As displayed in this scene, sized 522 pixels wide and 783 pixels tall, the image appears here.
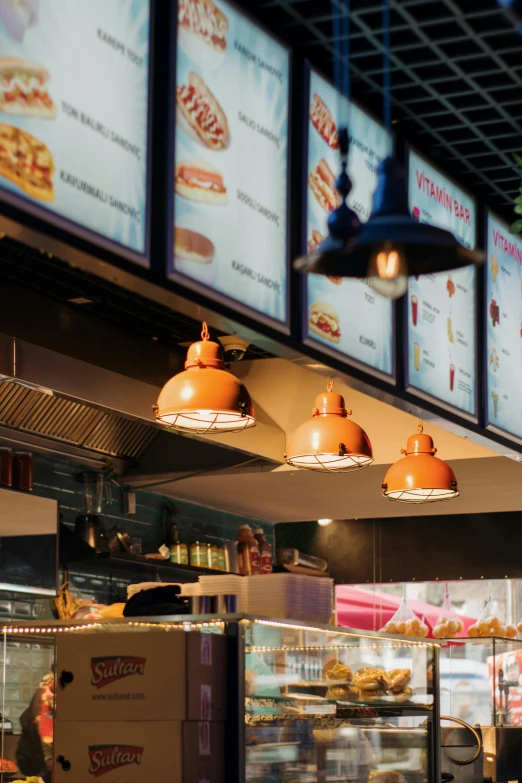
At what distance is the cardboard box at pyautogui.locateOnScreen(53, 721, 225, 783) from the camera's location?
12.1 feet

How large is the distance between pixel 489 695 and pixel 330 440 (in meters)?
2.51

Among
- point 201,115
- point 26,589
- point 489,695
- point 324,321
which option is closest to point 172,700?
point 324,321

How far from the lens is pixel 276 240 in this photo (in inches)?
147

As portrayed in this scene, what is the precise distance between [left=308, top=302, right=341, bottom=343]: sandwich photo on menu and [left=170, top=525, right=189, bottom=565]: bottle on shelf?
408cm

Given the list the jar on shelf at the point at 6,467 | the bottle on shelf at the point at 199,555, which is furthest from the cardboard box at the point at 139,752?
the bottle on shelf at the point at 199,555

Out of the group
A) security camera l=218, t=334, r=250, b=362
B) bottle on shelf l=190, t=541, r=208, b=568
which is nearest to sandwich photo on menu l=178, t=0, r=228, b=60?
security camera l=218, t=334, r=250, b=362

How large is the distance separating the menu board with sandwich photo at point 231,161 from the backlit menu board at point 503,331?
1.69 m

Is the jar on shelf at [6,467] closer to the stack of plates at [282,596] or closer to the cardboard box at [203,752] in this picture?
the stack of plates at [282,596]

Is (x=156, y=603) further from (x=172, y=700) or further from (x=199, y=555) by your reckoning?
(x=199, y=555)

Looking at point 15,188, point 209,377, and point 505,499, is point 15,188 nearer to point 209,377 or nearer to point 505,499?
point 209,377

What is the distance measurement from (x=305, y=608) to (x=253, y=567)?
4.00 metres

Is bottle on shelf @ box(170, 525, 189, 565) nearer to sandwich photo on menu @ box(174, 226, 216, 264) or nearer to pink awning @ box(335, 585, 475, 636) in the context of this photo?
pink awning @ box(335, 585, 475, 636)

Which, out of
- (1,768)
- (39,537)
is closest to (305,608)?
(1,768)

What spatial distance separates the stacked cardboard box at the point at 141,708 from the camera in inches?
146
